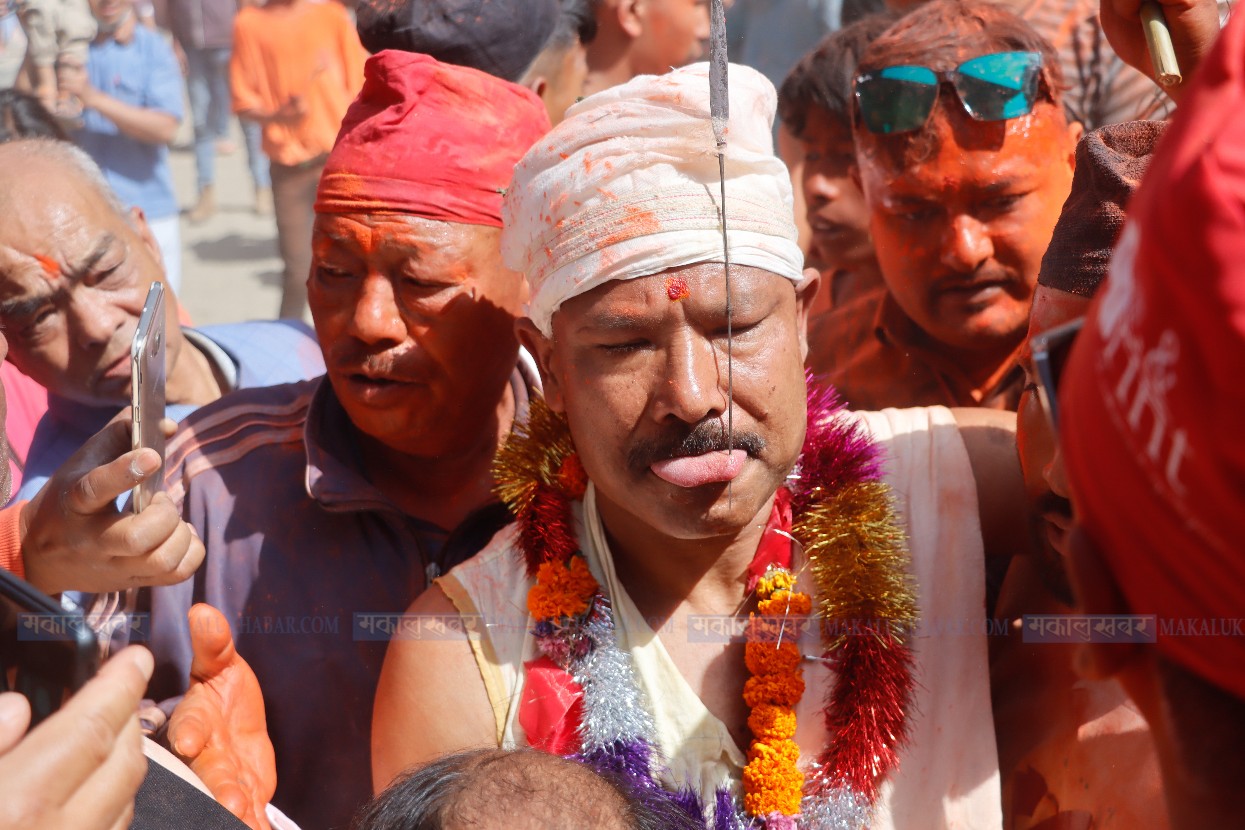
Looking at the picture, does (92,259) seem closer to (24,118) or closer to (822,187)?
(822,187)

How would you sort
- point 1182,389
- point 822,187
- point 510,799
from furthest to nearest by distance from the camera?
point 822,187 < point 510,799 < point 1182,389

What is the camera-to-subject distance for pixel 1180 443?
100 cm

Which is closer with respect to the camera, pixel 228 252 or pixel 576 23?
pixel 576 23

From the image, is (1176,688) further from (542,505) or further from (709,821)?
(542,505)

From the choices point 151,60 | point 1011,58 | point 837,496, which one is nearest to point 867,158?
point 1011,58

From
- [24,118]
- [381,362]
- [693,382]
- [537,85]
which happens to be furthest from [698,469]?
[24,118]

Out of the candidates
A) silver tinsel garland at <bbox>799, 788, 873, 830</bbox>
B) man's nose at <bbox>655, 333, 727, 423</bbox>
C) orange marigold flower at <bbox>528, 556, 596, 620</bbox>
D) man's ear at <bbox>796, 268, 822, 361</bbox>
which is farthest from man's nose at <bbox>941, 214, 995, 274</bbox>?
silver tinsel garland at <bbox>799, 788, 873, 830</bbox>

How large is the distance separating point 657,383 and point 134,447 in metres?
1.02

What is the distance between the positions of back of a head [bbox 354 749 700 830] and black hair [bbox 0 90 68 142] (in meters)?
4.18

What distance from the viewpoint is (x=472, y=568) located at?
100 inches

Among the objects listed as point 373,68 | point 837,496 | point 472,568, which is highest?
point 373,68

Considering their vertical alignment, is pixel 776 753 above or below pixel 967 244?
below

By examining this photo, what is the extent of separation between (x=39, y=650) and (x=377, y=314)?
1.60 m

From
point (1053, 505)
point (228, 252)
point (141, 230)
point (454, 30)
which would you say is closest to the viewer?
point (1053, 505)
